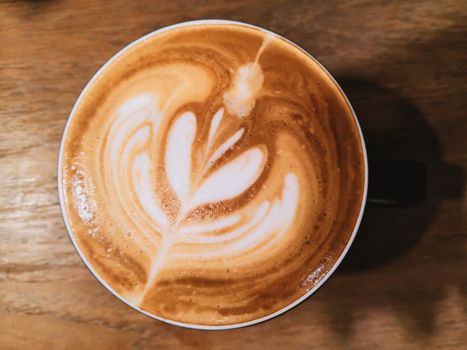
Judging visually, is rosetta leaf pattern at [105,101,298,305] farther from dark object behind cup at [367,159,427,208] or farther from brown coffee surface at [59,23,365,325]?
dark object behind cup at [367,159,427,208]

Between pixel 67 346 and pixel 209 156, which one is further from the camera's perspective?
pixel 67 346

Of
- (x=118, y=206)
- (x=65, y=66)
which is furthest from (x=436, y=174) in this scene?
(x=65, y=66)

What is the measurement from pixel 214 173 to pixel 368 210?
34cm

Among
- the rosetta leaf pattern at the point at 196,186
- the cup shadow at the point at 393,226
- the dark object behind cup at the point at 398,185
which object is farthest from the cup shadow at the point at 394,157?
the rosetta leaf pattern at the point at 196,186

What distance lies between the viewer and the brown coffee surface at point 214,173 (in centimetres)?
75

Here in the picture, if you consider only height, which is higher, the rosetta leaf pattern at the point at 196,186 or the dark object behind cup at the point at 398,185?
the dark object behind cup at the point at 398,185

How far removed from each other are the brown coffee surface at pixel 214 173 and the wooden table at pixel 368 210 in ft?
0.61

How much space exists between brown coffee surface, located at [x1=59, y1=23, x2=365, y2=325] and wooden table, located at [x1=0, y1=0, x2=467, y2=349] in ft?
0.61

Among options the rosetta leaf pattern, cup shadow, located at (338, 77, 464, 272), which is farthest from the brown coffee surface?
cup shadow, located at (338, 77, 464, 272)

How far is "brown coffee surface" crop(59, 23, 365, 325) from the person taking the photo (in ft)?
2.47

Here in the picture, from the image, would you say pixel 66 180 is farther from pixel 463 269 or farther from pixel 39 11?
pixel 463 269

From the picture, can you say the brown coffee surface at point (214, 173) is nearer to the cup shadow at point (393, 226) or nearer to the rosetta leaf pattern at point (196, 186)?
the rosetta leaf pattern at point (196, 186)

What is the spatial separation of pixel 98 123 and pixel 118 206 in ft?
0.47

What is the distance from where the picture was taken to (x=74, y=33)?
0.94 meters
